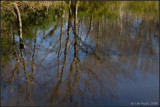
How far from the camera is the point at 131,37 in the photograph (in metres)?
10.8

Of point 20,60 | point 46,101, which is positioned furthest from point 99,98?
point 20,60

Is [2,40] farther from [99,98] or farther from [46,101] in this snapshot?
[99,98]

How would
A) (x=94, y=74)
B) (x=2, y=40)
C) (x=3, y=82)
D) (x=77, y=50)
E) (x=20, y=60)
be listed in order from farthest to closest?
1. (x=2, y=40)
2. (x=77, y=50)
3. (x=20, y=60)
4. (x=94, y=74)
5. (x=3, y=82)

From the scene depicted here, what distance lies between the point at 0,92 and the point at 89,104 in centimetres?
240

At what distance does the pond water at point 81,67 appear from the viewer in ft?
18.1

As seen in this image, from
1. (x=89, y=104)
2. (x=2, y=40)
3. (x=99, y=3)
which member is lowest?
(x=89, y=104)

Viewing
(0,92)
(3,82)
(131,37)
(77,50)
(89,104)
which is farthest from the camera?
(131,37)

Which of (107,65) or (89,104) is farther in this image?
(107,65)

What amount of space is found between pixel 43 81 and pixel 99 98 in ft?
6.08

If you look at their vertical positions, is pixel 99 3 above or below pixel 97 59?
above

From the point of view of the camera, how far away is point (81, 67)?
730 centimetres

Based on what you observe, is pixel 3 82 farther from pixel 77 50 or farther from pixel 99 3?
pixel 99 3

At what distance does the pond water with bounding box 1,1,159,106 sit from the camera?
18.1ft

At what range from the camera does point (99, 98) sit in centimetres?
544
